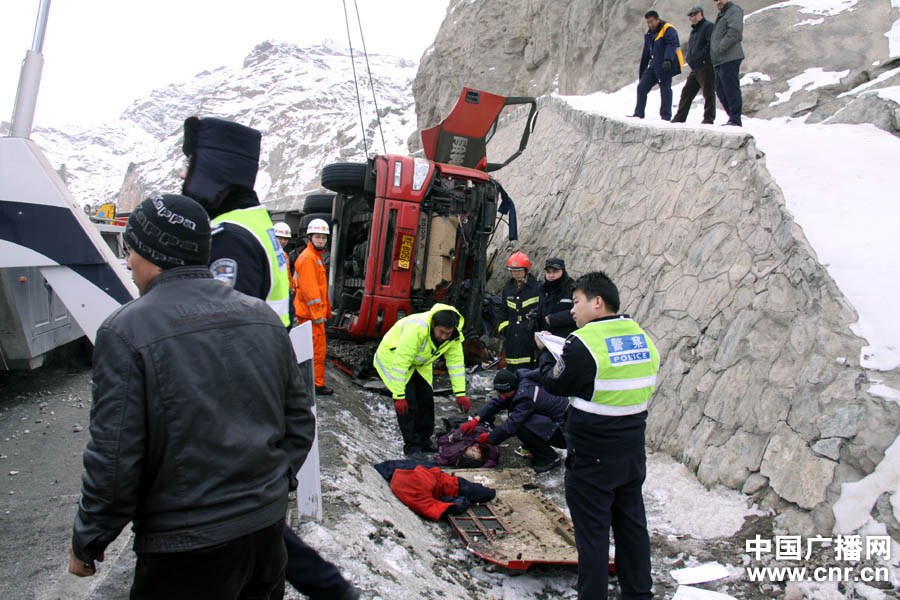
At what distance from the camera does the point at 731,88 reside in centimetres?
661

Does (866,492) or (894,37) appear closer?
(866,492)

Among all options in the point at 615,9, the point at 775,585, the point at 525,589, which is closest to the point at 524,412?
the point at 525,589

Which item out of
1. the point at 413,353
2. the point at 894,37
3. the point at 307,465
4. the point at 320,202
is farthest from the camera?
the point at 894,37

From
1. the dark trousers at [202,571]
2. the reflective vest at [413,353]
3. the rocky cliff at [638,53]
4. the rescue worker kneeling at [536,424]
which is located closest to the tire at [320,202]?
the reflective vest at [413,353]

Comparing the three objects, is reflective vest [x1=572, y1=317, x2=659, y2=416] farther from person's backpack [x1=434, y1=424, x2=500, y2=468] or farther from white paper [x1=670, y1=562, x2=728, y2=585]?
person's backpack [x1=434, y1=424, x2=500, y2=468]

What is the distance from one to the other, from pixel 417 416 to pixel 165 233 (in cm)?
369

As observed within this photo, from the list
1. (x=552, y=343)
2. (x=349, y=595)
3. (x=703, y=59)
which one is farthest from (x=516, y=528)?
(x=703, y=59)

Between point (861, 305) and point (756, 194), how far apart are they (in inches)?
60.8

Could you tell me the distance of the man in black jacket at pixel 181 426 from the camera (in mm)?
1374

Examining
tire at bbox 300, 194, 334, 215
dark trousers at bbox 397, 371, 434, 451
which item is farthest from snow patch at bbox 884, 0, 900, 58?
dark trousers at bbox 397, 371, 434, 451

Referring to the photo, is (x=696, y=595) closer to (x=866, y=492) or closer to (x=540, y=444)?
(x=866, y=492)

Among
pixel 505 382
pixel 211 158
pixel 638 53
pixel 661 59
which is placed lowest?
pixel 505 382

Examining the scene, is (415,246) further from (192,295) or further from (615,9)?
(615,9)

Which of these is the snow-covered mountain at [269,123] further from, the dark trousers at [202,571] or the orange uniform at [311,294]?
the dark trousers at [202,571]
